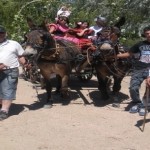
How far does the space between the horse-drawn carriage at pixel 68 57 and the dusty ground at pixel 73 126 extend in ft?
1.62

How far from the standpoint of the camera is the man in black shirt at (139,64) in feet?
28.0

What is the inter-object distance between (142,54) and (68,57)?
1647 millimetres

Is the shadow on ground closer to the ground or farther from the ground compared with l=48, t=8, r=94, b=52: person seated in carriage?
closer to the ground

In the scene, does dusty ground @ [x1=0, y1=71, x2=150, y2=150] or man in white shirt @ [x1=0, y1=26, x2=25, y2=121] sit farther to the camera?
man in white shirt @ [x1=0, y1=26, x2=25, y2=121]

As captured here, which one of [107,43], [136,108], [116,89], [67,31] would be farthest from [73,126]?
[67,31]

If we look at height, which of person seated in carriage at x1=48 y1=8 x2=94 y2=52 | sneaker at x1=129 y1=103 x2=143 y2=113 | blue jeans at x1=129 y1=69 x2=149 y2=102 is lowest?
sneaker at x1=129 y1=103 x2=143 y2=113

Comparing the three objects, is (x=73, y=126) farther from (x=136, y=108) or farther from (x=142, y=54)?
(x=142, y=54)

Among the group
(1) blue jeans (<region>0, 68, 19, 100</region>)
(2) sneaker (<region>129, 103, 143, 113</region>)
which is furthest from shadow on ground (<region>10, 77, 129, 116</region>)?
(2) sneaker (<region>129, 103, 143, 113</region>)

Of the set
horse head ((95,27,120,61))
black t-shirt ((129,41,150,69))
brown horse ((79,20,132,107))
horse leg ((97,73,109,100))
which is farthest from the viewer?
horse leg ((97,73,109,100))

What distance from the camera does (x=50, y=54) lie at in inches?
353

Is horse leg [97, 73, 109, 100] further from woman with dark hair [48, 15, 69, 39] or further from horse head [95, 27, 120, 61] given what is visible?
woman with dark hair [48, 15, 69, 39]

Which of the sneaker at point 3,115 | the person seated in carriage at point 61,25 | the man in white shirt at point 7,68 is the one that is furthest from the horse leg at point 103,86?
the sneaker at point 3,115

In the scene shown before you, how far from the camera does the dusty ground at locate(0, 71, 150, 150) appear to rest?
7.09m

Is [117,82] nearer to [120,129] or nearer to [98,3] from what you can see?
[120,129]
